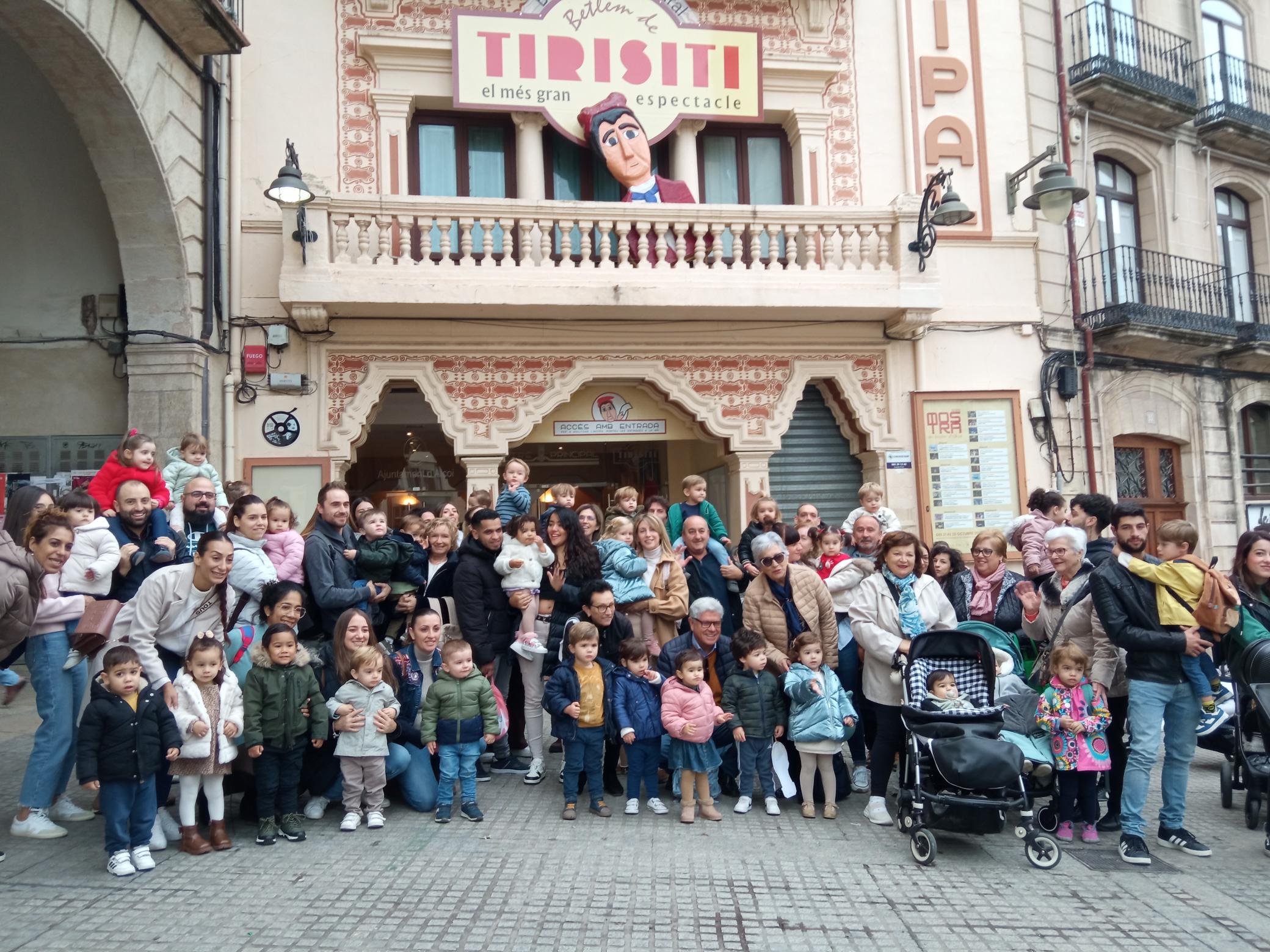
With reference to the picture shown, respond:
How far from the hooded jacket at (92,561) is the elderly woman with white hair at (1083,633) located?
539cm

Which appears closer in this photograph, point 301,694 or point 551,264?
point 301,694

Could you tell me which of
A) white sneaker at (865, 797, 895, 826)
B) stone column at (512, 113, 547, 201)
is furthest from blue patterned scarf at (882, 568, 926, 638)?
stone column at (512, 113, 547, 201)

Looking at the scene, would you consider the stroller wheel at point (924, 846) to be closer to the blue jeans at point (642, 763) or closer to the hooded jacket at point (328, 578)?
the blue jeans at point (642, 763)

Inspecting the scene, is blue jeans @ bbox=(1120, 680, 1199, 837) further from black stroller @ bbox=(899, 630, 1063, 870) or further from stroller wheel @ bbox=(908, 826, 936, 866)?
stroller wheel @ bbox=(908, 826, 936, 866)

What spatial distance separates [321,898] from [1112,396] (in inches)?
446

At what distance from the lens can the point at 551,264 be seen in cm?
988

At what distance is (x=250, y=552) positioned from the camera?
5.36 metres

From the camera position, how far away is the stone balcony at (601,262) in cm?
949

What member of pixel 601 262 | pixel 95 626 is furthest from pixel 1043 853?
pixel 601 262

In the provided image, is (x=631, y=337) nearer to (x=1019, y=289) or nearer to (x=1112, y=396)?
(x=1019, y=289)

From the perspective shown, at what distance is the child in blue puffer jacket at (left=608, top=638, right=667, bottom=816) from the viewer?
17.7ft

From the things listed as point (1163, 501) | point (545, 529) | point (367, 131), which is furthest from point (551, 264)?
point (1163, 501)

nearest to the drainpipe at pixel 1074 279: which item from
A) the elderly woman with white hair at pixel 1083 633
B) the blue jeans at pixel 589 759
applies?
the elderly woman with white hair at pixel 1083 633

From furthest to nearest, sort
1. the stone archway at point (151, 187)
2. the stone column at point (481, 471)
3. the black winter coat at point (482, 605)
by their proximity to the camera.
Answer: the stone column at point (481, 471)
the stone archway at point (151, 187)
the black winter coat at point (482, 605)
